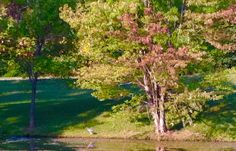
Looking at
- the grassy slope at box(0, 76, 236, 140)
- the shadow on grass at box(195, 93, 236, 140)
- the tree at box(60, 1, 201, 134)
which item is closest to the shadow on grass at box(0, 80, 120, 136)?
the grassy slope at box(0, 76, 236, 140)

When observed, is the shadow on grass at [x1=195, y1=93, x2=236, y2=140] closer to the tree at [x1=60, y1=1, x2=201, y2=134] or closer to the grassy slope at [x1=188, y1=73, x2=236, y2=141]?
the grassy slope at [x1=188, y1=73, x2=236, y2=141]


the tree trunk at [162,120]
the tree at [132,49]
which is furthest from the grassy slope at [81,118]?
the tree at [132,49]

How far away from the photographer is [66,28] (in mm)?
42375

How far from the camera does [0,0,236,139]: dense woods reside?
36906 millimetres

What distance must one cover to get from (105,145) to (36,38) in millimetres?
10623

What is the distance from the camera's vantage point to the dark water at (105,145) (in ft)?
115

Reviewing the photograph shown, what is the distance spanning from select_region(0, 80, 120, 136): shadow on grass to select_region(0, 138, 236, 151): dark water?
9.11ft

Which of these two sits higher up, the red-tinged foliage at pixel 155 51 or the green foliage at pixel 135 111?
the red-tinged foliage at pixel 155 51

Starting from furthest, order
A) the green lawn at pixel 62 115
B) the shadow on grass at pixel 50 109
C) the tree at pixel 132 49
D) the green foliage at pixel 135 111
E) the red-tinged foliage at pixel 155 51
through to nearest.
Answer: the shadow on grass at pixel 50 109
the green lawn at pixel 62 115
the green foliage at pixel 135 111
the tree at pixel 132 49
the red-tinged foliage at pixel 155 51

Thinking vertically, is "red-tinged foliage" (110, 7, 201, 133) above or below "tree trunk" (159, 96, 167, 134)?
above

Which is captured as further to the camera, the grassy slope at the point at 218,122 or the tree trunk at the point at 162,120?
the tree trunk at the point at 162,120

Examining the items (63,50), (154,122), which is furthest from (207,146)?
(63,50)

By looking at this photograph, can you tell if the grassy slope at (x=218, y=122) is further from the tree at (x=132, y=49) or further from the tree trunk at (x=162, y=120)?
the tree at (x=132, y=49)

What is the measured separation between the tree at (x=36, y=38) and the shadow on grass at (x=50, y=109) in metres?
1.56
